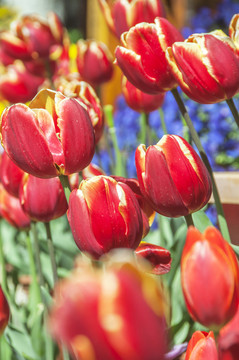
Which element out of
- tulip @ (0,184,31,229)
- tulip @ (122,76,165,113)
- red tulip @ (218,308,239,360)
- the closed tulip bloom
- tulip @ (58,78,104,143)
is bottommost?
tulip @ (0,184,31,229)

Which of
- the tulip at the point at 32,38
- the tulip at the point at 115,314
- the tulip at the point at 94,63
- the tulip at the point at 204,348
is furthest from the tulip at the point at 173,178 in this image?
the tulip at the point at 32,38

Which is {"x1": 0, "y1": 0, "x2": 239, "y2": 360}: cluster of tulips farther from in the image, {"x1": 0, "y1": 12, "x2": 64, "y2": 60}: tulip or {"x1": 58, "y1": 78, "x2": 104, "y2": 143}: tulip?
{"x1": 0, "y1": 12, "x2": 64, "y2": 60}: tulip

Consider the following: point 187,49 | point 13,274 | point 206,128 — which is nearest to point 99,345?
point 187,49

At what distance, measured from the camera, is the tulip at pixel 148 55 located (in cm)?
51

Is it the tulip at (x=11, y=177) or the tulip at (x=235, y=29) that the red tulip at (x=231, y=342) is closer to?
the tulip at (x=235, y=29)

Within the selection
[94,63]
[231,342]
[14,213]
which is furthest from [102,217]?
[94,63]

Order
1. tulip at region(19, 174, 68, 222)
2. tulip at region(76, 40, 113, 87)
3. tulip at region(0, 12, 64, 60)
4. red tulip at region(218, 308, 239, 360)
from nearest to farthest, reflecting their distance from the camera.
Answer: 1. red tulip at region(218, 308, 239, 360)
2. tulip at region(19, 174, 68, 222)
3. tulip at region(76, 40, 113, 87)
4. tulip at region(0, 12, 64, 60)

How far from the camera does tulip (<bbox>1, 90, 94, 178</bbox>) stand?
1.52ft

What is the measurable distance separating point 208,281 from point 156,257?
18cm

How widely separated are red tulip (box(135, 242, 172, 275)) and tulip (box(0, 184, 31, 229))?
0.35 meters

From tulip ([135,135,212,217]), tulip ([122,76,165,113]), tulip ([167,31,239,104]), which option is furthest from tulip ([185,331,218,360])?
tulip ([122,76,165,113])

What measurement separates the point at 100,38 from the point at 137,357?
336 centimetres

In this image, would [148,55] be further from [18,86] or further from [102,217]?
[18,86]

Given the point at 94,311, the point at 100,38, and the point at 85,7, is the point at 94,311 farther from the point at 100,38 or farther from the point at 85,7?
the point at 85,7
